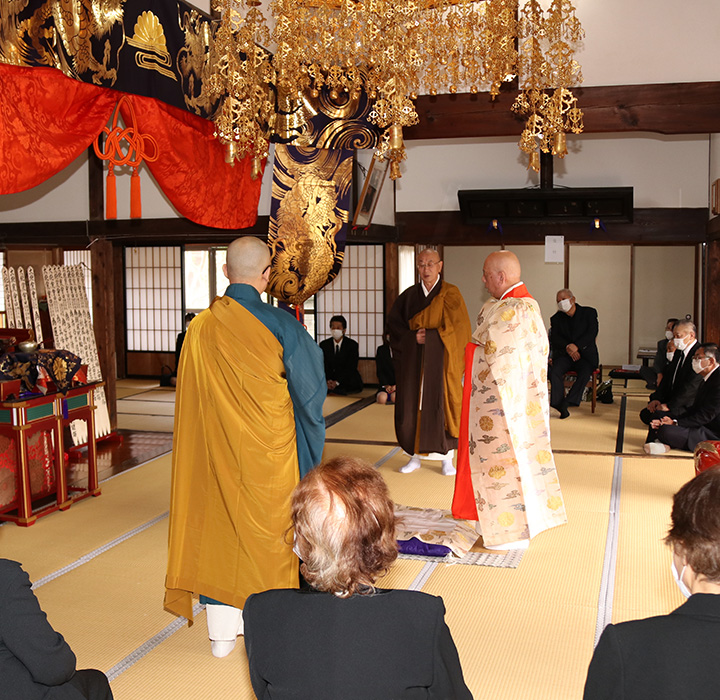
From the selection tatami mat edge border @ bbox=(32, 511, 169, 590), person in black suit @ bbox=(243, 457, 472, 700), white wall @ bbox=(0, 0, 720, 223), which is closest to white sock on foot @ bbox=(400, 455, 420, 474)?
tatami mat edge border @ bbox=(32, 511, 169, 590)

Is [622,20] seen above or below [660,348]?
above

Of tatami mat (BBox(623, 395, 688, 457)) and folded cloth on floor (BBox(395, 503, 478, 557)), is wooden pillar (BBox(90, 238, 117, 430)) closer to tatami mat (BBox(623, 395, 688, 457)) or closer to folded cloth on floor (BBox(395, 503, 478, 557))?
folded cloth on floor (BBox(395, 503, 478, 557))

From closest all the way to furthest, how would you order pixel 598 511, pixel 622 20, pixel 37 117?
pixel 37 117
pixel 598 511
pixel 622 20

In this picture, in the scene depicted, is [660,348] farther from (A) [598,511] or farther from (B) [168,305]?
(B) [168,305]

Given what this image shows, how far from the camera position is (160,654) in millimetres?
2795

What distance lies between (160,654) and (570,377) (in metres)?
6.03

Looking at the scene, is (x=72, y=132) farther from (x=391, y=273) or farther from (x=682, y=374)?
(x=391, y=273)

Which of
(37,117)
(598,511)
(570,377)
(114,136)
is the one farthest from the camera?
(570,377)

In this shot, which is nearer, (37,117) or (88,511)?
(37,117)

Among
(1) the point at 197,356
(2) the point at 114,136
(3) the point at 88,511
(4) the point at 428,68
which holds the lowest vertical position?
(3) the point at 88,511

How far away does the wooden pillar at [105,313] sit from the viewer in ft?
23.5

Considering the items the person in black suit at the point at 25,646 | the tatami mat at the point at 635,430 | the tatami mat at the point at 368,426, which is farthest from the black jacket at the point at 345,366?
the person in black suit at the point at 25,646

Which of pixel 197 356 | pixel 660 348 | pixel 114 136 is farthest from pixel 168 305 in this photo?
pixel 197 356

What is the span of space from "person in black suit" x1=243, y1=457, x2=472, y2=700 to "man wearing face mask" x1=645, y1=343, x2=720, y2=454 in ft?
15.2
